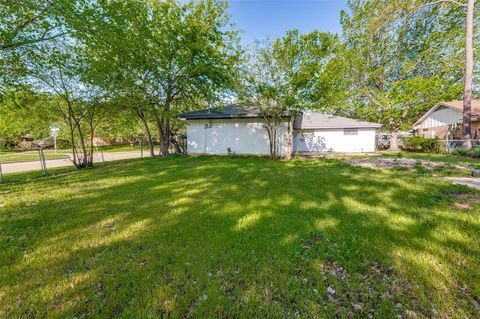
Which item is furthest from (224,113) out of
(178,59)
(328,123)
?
(328,123)

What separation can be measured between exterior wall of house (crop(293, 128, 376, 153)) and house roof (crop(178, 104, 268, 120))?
18.0ft

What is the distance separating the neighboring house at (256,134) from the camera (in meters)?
14.9

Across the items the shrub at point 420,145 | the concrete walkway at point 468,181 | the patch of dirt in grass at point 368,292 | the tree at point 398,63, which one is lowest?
the patch of dirt in grass at point 368,292

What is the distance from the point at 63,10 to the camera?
4820 millimetres

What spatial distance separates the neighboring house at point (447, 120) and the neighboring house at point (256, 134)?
8327 mm

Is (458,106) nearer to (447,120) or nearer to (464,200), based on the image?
(447,120)

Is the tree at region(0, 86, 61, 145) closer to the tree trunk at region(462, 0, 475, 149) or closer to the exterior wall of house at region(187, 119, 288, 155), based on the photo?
the exterior wall of house at region(187, 119, 288, 155)

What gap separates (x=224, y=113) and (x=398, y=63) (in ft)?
54.1

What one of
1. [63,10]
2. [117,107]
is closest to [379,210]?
[63,10]

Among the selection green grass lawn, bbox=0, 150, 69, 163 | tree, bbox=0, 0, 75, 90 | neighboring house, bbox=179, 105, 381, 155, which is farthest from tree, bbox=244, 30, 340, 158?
green grass lawn, bbox=0, 150, 69, 163

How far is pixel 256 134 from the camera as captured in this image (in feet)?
49.2

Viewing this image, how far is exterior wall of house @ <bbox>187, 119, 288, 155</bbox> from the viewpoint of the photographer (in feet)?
48.9

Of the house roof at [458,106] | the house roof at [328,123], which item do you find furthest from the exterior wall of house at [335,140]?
the house roof at [458,106]

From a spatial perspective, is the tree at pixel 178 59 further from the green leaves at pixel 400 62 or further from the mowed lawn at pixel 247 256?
the green leaves at pixel 400 62
